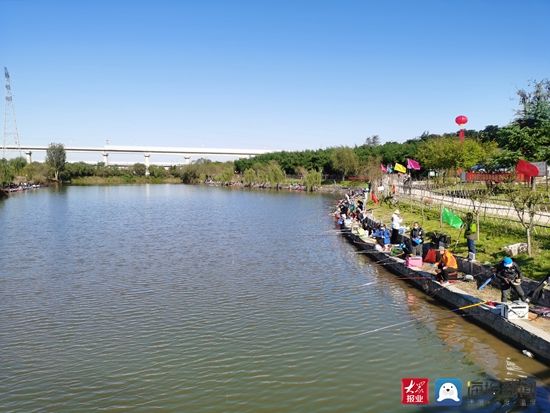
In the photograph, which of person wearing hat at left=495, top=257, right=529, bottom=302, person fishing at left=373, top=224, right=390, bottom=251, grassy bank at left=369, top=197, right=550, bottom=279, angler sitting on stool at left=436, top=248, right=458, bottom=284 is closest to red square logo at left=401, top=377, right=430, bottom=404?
person wearing hat at left=495, top=257, right=529, bottom=302

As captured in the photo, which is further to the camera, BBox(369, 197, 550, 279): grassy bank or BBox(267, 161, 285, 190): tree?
BBox(267, 161, 285, 190): tree

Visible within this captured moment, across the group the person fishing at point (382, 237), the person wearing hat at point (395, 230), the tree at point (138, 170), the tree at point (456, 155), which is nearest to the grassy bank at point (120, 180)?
the tree at point (138, 170)

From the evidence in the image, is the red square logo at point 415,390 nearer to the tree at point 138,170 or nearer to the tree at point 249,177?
the tree at point 249,177

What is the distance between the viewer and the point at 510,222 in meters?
22.2

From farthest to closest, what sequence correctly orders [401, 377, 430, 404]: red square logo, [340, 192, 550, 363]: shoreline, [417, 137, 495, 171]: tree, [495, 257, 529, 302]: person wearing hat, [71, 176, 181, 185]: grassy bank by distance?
[71, 176, 181, 185]: grassy bank
[417, 137, 495, 171]: tree
[495, 257, 529, 302]: person wearing hat
[340, 192, 550, 363]: shoreline
[401, 377, 430, 404]: red square logo

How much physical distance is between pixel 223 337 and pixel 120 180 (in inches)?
5186

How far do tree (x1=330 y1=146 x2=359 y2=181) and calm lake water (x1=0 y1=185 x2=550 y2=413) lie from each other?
260 ft

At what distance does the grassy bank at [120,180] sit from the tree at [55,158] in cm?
597

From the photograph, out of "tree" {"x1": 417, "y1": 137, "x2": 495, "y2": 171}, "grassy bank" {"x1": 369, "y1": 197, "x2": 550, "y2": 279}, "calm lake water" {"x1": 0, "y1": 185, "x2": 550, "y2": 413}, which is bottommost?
"calm lake water" {"x1": 0, "y1": 185, "x2": 550, "y2": 413}

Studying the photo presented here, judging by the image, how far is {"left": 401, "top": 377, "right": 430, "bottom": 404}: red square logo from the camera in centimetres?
991

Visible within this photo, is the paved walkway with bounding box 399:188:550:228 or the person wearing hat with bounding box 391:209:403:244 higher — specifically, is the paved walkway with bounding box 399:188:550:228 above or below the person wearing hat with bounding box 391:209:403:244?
above

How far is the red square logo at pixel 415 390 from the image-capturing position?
9906 mm

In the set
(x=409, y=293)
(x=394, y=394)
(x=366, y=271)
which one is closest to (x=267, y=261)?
(x=366, y=271)

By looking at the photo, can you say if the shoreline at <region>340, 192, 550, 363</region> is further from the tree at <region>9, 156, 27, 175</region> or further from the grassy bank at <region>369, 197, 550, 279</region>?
the tree at <region>9, 156, 27, 175</region>
